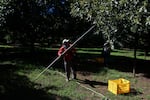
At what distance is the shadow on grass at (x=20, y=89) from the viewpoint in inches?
473

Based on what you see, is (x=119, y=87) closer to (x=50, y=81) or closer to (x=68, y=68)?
(x=68, y=68)

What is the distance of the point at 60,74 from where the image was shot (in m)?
15.1

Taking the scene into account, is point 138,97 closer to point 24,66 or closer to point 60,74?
point 60,74

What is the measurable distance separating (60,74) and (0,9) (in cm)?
468

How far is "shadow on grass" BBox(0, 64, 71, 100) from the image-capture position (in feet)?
39.4

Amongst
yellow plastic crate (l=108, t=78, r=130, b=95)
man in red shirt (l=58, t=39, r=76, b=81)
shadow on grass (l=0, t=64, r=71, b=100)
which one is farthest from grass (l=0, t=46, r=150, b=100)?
A: man in red shirt (l=58, t=39, r=76, b=81)

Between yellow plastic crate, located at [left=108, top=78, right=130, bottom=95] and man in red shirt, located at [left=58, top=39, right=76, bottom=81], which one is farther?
man in red shirt, located at [left=58, top=39, right=76, bottom=81]

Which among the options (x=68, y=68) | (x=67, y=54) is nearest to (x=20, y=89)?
(x=68, y=68)

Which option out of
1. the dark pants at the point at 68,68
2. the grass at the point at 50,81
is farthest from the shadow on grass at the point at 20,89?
the dark pants at the point at 68,68

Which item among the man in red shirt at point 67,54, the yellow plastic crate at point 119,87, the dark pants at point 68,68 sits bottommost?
the yellow plastic crate at point 119,87

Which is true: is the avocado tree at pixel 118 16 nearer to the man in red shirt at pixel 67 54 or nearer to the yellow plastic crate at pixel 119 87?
the man in red shirt at pixel 67 54

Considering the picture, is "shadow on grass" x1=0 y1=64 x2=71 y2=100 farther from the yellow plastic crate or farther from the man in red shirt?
the yellow plastic crate

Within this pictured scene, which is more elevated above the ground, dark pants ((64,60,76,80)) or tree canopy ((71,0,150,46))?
tree canopy ((71,0,150,46))

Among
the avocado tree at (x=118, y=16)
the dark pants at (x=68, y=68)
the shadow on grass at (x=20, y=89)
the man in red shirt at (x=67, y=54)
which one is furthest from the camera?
the dark pants at (x=68, y=68)
